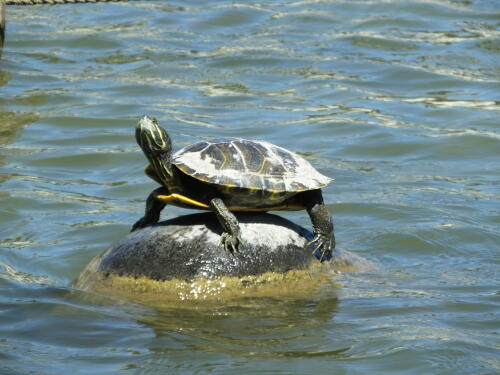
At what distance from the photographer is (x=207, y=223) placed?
625cm

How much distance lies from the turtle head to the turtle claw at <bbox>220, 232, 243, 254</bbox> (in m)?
0.49

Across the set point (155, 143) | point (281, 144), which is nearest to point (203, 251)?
point (155, 143)

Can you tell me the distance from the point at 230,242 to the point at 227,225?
0.11 metres

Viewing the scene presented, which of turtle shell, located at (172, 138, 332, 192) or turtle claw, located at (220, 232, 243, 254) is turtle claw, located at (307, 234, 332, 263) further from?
turtle claw, located at (220, 232, 243, 254)

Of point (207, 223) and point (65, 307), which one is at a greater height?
point (207, 223)

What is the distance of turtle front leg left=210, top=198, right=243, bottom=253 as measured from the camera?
5.91m

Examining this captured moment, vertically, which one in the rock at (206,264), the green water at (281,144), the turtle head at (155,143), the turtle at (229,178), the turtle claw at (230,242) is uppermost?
the turtle head at (155,143)

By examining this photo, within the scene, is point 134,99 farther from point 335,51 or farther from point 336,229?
point 336,229

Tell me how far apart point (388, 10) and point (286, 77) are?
4352mm

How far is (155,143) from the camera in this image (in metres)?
5.92

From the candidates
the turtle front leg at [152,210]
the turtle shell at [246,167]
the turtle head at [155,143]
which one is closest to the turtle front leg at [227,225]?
the turtle shell at [246,167]

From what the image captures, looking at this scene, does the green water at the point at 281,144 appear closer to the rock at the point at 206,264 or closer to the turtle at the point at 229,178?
the rock at the point at 206,264

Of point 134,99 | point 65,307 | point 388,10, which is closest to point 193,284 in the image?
point 65,307

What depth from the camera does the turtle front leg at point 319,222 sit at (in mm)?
6258
